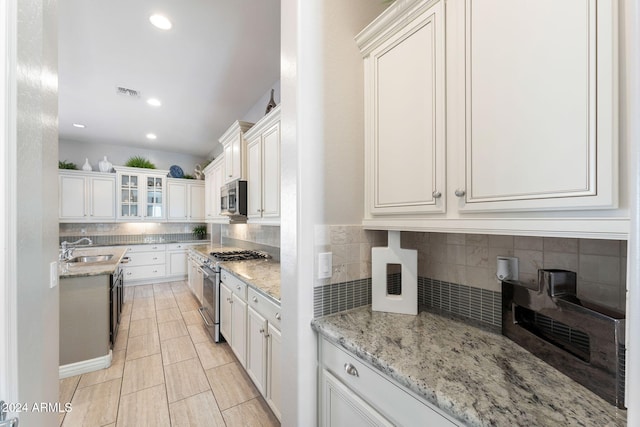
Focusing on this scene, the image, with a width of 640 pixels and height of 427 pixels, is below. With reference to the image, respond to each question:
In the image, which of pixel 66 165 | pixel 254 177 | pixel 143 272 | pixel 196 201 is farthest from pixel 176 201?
pixel 254 177

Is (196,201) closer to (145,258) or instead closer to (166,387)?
(145,258)

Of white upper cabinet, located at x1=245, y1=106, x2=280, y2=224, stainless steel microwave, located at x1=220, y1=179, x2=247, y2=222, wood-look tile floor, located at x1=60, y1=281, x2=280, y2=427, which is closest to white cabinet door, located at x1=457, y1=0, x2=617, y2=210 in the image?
white upper cabinet, located at x1=245, y1=106, x2=280, y2=224

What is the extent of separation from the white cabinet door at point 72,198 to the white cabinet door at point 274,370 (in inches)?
215

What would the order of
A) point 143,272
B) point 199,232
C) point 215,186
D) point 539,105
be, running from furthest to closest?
point 199,232, point 143,272, point 215,186, point 539,105

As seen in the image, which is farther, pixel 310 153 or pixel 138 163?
pixel 138 163

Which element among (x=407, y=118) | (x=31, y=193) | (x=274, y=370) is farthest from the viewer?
(x=274, y=370)

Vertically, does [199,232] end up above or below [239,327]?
above

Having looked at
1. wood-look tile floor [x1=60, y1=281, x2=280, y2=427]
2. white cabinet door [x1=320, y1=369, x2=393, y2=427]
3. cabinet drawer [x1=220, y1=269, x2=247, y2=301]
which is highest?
cabinet drawer [x1=220, y1=269, x2=247, y2=301]

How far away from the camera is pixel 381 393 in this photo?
3.10ft

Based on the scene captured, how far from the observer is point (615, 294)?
2.89 feet

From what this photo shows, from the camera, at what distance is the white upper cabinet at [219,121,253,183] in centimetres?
307

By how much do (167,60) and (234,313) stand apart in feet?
8.52

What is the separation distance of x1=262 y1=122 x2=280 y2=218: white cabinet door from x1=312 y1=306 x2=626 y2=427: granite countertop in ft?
4.44

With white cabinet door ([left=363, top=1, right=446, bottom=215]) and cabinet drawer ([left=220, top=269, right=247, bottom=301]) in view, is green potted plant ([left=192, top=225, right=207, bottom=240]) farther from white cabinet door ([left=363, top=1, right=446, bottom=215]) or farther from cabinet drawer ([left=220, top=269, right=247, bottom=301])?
Result: white cabinet door ([left=363, top=1, right=446, bottom=215])
